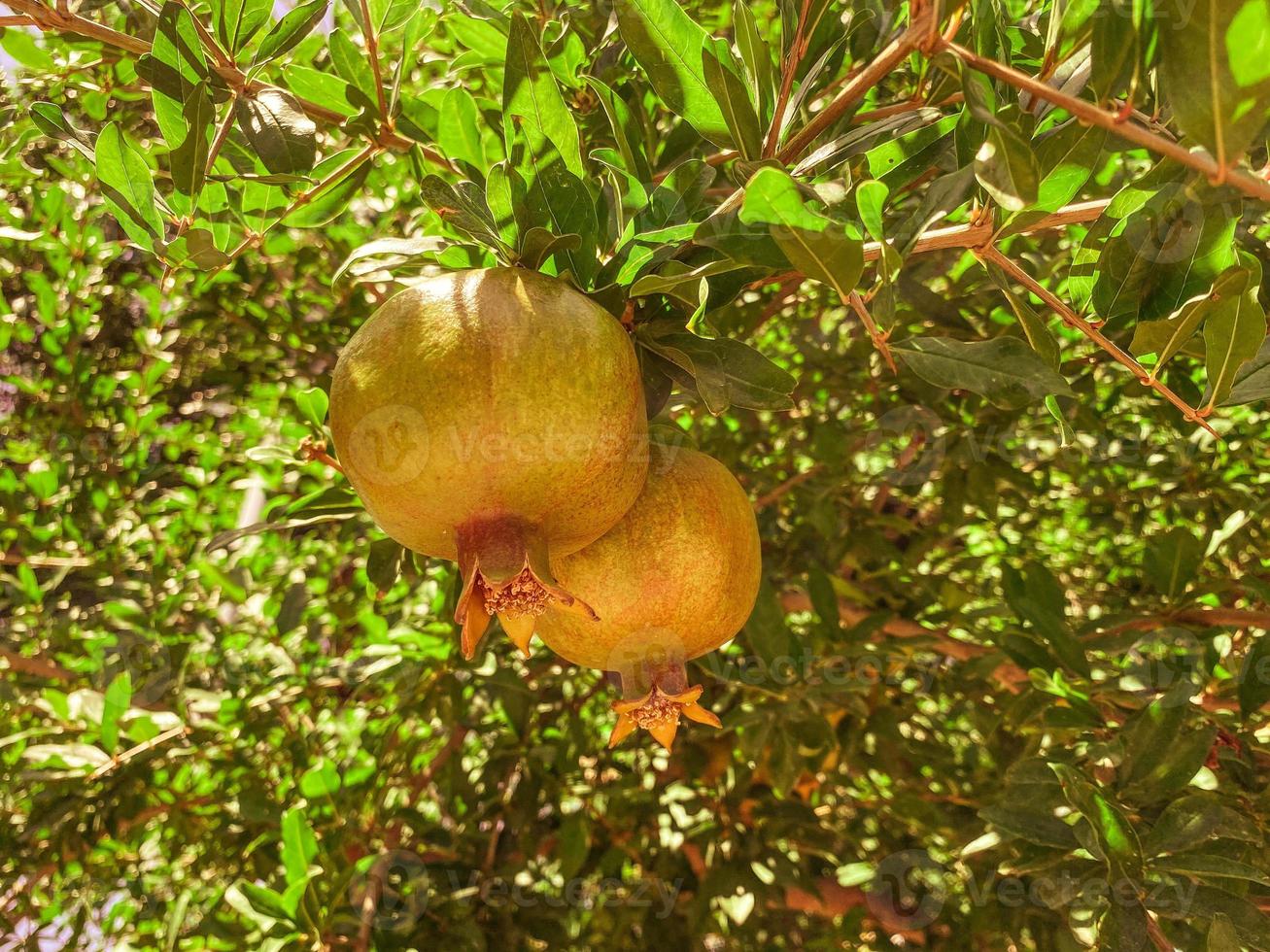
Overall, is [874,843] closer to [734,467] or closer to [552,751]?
[552,751]

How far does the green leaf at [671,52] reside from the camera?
80 cm

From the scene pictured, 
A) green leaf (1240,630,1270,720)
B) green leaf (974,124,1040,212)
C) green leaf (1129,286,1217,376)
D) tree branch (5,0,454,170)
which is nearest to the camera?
green leaf (974,124,1040,212)

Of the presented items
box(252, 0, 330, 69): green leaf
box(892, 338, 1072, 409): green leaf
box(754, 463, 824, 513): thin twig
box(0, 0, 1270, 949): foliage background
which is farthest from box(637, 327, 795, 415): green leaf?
box(754, 463, 824, 513): thin twig

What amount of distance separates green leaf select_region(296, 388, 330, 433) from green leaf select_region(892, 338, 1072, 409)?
2.41ft

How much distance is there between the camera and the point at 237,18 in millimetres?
994

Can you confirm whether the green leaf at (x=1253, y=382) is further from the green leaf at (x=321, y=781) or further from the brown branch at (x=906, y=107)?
the green leaf at (x=321, y=781)

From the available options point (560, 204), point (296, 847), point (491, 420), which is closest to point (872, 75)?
point (560, 204)

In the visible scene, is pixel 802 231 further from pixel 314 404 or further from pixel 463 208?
pixel 314 404

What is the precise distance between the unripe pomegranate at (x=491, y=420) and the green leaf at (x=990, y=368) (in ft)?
1.01

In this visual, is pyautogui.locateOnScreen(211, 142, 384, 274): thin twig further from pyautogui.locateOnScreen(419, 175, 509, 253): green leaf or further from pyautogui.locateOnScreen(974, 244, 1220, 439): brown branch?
pyautogui.locateOnScreen(974, 244, 1220, 439): brown branch

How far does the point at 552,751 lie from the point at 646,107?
133cm

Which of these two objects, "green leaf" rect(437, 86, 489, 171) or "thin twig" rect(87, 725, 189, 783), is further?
"thin twig" rect(87, 725, 189, 783)

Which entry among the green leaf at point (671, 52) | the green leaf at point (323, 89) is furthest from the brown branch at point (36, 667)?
the green leaf at point (671, 52)

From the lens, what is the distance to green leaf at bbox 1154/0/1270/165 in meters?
0.52
